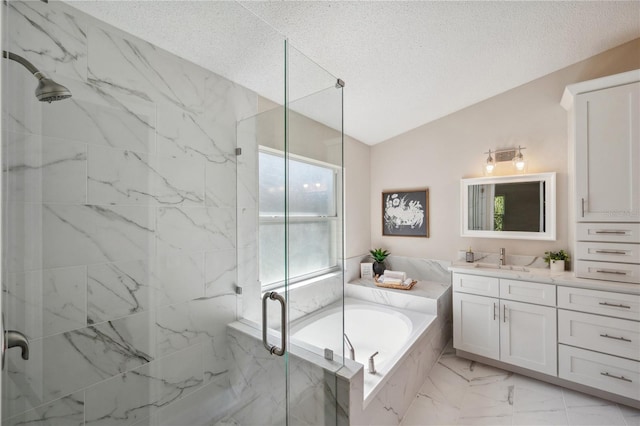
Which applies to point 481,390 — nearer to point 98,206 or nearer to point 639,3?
point 98,206

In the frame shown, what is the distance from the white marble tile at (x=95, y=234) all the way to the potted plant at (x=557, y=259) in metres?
2.96

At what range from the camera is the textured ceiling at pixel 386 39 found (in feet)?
4.37

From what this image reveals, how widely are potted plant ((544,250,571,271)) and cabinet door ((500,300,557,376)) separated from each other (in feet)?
1.41

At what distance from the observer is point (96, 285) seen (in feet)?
3.54

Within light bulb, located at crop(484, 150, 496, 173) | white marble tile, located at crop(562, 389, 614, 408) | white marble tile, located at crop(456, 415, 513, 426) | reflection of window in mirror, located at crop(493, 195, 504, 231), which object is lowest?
white marble tile, located at crop(456, 415, 513, 426)

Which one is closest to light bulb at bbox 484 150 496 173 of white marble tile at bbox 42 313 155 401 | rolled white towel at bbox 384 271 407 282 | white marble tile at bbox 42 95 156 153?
rolled white towel at bbox 384 271 407 282

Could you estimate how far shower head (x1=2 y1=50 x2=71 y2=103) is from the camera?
2.86 ft

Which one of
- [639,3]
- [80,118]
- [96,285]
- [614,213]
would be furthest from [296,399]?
[639,3]

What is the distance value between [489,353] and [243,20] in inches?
117

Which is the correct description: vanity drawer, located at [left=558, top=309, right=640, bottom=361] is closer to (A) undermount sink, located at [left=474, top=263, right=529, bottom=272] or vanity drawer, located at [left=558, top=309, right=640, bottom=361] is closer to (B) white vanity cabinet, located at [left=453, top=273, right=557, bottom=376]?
(B) white vanity cabinet, located at [left=453, top=273, right=557, bottom=376]

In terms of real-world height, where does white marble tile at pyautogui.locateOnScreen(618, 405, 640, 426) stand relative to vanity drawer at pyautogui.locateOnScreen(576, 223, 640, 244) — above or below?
below

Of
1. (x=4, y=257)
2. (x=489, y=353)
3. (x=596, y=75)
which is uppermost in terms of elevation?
(x=596, y=75)

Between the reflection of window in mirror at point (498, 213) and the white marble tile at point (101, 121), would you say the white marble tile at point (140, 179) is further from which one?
the reflection of window in mirror at point (498, 213)

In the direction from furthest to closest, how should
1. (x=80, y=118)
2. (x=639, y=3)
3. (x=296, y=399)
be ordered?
1. (x=639, y=3)
2. (x=296, y=399)
3. (x=80, y=118)
